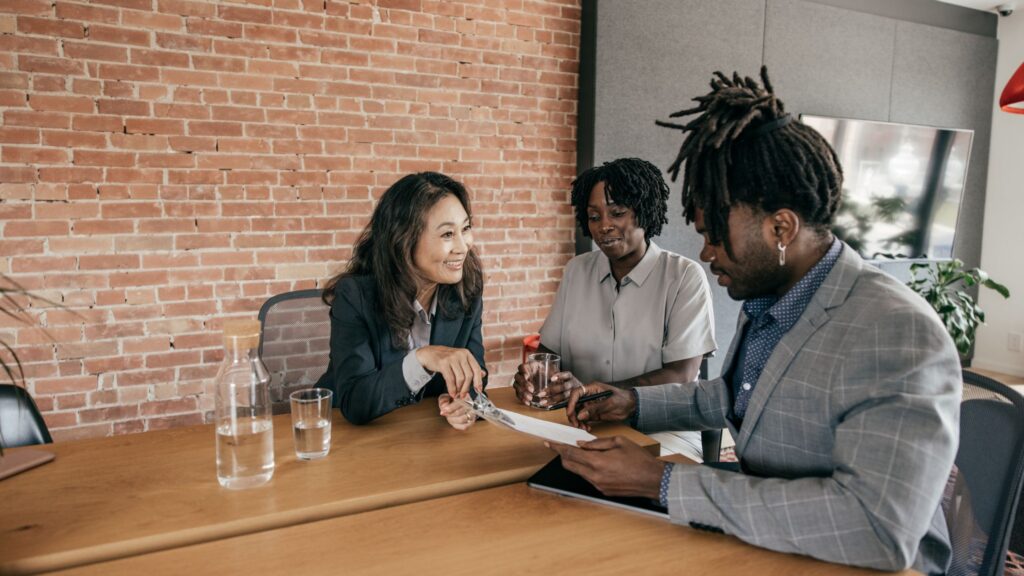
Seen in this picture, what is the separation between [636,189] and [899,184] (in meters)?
3.29

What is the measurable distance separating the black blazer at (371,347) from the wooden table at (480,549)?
424 millimetres

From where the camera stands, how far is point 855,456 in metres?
0.97

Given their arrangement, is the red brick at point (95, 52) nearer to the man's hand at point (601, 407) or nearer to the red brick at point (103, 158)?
the red brick at point (103, 158)

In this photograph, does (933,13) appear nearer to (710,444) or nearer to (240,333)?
(710,444)

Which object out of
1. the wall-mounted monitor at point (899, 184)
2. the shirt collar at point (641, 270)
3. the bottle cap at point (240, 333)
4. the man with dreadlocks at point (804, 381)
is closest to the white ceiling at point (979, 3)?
the wall-mounted monitor at point (899, 184)

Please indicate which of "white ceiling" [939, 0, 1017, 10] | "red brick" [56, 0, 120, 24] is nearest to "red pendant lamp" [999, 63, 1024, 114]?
"red brick" [56, 0, 120, 24]

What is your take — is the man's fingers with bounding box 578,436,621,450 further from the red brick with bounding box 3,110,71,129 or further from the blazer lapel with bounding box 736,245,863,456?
the red brick with bounding box 3,110,71,129

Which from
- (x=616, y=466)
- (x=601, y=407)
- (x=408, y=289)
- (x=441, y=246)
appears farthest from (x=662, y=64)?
(x=616, y=466)

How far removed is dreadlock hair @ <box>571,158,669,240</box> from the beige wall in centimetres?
415

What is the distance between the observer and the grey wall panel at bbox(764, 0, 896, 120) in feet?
13.1

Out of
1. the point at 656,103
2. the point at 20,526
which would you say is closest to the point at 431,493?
the point at 20,526

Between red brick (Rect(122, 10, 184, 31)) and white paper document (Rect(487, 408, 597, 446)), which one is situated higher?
red brick (Rect(122, 10, 184, 31))

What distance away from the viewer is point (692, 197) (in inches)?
52.2

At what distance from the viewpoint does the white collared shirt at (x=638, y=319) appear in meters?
2.10
